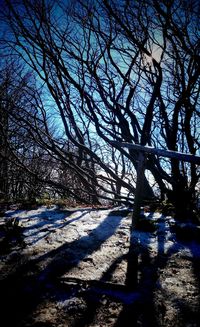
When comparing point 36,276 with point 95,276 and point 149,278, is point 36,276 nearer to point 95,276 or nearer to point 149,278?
point 95,276

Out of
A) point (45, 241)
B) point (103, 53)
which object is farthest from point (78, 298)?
point (103, 53)

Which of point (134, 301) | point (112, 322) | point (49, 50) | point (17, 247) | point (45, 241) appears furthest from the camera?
point (49, 50)

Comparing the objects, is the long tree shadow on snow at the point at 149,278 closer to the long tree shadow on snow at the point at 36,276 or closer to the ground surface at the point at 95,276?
the ground surface at the point at 95,276

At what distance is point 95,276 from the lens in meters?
1.79

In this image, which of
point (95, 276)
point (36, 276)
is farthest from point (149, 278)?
point (36, 276)

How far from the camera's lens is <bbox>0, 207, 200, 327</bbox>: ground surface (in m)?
1.35

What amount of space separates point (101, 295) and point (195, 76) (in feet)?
Result: 18.3

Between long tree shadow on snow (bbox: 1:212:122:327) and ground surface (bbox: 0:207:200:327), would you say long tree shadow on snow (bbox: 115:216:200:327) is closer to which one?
ground surface (bbox: 0:207:200:327)

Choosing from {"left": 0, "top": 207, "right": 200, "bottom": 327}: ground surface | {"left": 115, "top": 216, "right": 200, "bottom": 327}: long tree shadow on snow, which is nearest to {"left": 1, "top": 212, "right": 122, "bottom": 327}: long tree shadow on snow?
{"left": 0, "top": 207, "right": 200, "bottom": 327}: ground surface

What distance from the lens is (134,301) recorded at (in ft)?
4.92

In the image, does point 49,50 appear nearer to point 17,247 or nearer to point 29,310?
point 17,247

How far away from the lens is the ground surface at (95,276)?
1.35m

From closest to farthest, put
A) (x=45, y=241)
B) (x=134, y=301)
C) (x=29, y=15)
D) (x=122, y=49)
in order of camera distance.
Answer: (x=134, y=301)
(x=45, y=241)
(x=29, y=15)
(x=122, y=49)

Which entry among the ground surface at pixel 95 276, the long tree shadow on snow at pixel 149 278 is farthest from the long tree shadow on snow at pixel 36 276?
the long tree shadow on snow at pixel 149 278
